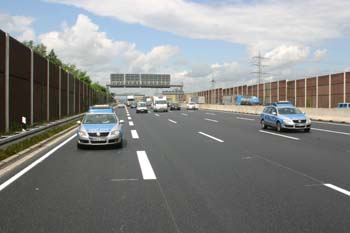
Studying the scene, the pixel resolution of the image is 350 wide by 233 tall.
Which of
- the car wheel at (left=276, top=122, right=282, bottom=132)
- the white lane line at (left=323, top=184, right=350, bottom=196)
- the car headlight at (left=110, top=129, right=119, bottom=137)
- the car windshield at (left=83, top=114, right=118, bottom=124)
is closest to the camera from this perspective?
Result: the white lane line at (left=323, top=184, right=350, bottom=196)

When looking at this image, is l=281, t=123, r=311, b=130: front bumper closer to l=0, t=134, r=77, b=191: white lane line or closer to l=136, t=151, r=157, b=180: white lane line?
l=136, t=151, r=157, b=180: white lane line

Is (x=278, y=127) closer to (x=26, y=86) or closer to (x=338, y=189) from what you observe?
(x=26, y=86)

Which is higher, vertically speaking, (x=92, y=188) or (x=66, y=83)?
(x=66, y=83)

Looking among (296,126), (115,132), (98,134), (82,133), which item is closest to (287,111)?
(296,126)

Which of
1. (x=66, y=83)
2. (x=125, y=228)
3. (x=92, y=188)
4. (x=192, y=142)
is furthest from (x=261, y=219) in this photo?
(x=66, y=83)

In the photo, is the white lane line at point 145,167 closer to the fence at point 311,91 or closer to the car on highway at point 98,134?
the car on highway at point 98,134

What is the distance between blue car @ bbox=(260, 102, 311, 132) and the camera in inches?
838

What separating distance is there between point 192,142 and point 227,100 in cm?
6537

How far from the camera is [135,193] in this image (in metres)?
7.38

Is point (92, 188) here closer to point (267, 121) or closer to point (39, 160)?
point (39, 160)

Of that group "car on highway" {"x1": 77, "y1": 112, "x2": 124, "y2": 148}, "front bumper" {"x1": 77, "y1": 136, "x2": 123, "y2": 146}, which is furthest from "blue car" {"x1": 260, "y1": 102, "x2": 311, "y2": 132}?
"front bumper" {"x1": 77, "y1": 136, "x2": 123, "y2": 146}

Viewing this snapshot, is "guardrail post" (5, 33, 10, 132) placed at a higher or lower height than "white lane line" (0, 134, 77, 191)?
higher

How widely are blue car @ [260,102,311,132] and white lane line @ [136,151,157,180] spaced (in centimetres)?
1074

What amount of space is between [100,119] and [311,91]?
125ft
